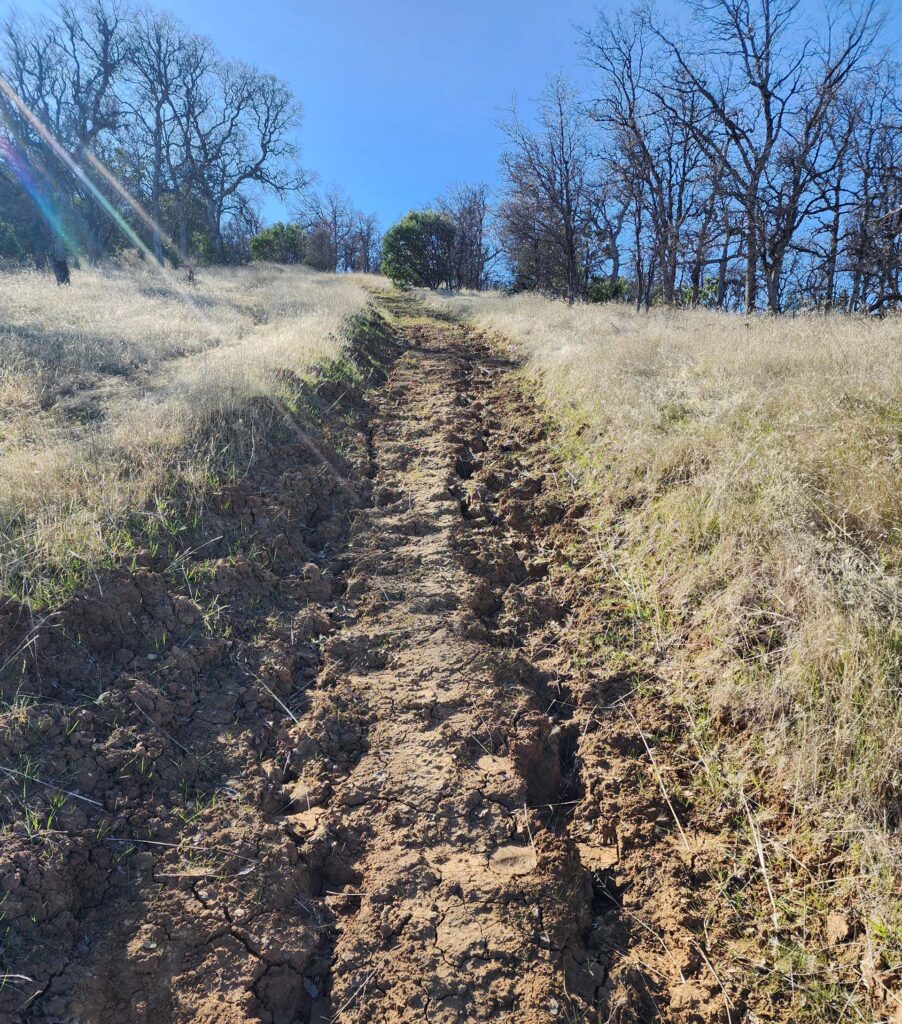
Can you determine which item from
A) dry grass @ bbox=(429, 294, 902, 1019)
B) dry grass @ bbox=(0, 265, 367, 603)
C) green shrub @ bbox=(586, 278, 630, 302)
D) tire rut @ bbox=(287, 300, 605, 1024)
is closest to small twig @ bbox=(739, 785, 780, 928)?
dry grass @ bbox=(429, 294, 902, 1019)

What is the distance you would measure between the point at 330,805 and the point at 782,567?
97.6 inches

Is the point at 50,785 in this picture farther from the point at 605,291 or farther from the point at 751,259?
the point at 605,291

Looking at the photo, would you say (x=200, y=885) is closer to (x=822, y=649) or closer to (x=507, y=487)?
(x=822, y=649)

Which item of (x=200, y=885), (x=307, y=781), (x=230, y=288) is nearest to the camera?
(x=200, y=885)

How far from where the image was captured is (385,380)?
9.07 metres

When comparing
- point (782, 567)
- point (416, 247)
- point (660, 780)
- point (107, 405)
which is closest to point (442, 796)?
point (660, 780)

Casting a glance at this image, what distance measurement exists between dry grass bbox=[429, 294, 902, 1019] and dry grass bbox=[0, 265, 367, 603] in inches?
127

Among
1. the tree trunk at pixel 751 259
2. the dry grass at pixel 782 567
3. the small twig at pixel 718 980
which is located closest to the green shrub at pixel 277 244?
the tree trunk at pixel 751 259

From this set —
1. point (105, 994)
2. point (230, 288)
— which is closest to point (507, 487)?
point (105, 994)

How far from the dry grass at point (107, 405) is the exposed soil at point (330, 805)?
0.40 m

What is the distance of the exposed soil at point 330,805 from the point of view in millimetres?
1967

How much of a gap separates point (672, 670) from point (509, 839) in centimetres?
126

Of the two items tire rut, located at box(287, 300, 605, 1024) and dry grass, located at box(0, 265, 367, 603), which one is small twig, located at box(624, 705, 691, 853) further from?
dry grass, located at box(0, 265, 367, 603)

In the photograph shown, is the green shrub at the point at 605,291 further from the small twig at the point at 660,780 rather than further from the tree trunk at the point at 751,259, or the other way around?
the small twig at the point at 660,780
